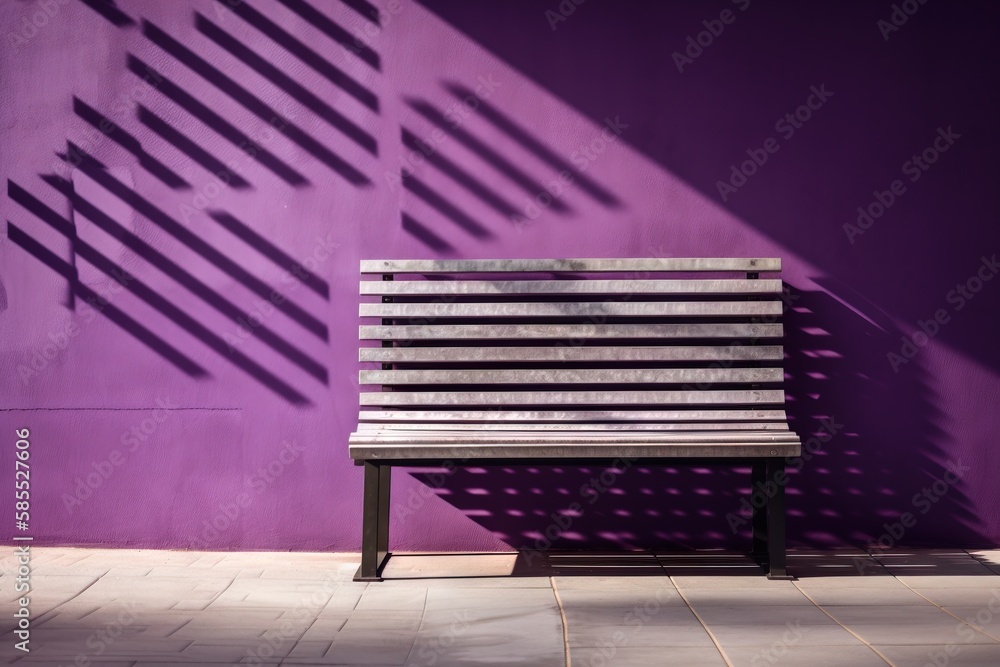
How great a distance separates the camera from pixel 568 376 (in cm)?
411

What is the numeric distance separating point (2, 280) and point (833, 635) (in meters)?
4.03

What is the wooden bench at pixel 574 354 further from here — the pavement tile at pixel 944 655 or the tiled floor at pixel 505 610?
the pavement tile at pixel 944 655

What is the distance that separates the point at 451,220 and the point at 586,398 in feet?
3.63

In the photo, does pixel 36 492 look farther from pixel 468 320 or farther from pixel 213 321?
pixel 468 320

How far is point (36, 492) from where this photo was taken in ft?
14.3

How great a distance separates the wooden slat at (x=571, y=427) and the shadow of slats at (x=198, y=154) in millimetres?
1399

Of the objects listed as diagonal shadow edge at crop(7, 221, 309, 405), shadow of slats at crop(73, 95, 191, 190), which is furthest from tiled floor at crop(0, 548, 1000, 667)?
shadow of slats at crop(73, 95, 191, 190)

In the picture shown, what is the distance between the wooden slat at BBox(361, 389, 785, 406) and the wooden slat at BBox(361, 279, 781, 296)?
46cm

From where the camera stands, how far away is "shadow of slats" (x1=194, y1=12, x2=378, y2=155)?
4.41m

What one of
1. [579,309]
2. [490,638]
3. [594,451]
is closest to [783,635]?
[490,638]

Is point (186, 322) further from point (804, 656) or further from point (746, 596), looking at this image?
point (804, 656)

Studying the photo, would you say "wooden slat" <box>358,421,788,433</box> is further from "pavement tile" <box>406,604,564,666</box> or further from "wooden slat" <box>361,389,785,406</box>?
"pavement tile" <box>406,604,564,666</box>

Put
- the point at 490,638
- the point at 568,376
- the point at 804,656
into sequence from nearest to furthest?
the point at 804,656 < the point at 490,638 < the point at 568,376

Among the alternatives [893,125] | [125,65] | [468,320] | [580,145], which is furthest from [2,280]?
[893,125]
